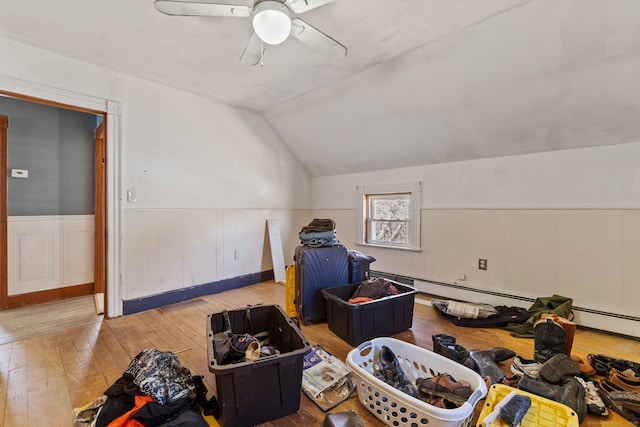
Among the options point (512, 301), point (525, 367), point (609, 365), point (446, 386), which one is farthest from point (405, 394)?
point (512, 301)

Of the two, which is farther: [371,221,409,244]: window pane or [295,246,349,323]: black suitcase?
[371,221,409,244]: window pane

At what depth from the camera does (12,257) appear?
122 inches

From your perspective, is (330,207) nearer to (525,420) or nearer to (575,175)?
(575,175)

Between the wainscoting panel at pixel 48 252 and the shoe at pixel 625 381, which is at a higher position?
the wainscoting panel at pixel 48 252

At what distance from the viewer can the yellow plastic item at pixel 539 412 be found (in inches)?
52.1

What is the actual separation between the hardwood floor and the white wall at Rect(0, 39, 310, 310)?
20.7 inches

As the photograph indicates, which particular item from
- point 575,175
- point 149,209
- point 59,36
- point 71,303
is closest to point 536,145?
point 575,175

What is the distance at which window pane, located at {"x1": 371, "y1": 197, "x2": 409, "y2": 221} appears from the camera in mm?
3867

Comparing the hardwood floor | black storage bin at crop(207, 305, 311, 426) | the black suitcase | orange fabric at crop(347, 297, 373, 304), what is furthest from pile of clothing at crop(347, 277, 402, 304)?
black storage bin at crop(207, 305, 311, 426)

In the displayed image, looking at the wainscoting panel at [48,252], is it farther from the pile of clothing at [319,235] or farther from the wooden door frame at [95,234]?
the pile of clothing at [319,235]

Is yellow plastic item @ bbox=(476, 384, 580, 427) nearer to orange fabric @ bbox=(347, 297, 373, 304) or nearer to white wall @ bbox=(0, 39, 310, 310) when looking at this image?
orange fabric @ bbox=(347, 297, 373, 304)

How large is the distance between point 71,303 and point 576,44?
5275 mm

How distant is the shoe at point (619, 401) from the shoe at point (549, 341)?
0.99ft

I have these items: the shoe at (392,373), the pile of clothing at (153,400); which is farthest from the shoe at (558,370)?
the pile of clothing at (153,400)
